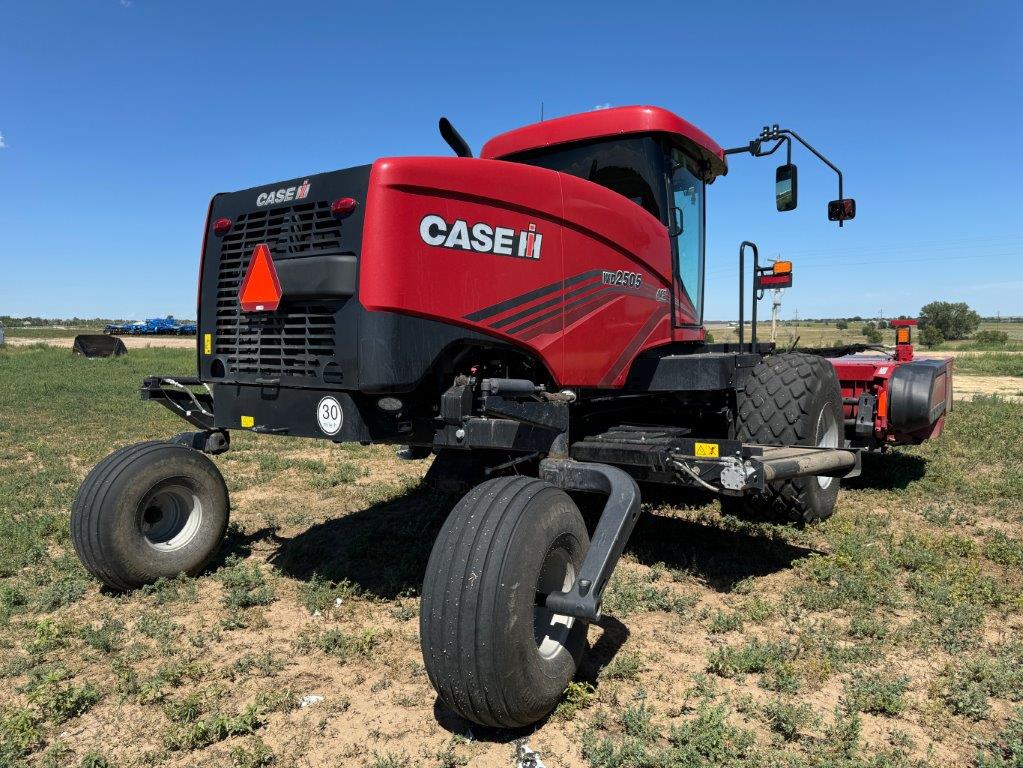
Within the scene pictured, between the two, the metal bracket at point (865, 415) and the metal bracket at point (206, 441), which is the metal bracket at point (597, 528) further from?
the metal bracket at point (865, 415)

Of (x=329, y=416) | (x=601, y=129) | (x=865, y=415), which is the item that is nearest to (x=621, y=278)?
(x=601, y=129)

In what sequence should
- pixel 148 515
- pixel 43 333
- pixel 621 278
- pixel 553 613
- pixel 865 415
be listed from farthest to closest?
pixel 43 333, pixel 865 415, pixel 148 515, pixel 621 278, pixel 553 613

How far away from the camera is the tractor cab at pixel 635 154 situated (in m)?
4.64

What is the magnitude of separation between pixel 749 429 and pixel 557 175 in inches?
85.5

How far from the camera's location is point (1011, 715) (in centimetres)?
292

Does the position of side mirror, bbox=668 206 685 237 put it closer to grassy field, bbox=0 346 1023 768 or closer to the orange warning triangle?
grassy field, bbox=0 346 1023 768

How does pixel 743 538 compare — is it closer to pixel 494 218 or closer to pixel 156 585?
pixel 494 218

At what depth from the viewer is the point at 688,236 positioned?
5.30 metres

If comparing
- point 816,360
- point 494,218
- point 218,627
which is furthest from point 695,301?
point 218,627

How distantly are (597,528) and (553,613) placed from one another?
1.32 ft

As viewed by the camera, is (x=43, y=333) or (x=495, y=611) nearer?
(x=495, y=611)

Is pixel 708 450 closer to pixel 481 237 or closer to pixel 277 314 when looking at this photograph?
pixel 481 237

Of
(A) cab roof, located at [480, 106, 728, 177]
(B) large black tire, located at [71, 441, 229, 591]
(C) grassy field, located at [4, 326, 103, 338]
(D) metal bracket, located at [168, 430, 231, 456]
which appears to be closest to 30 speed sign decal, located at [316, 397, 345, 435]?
(D) metal bracket, located at [168, 430, 231, 456]

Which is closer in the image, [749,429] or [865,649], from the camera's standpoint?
[865,649]
